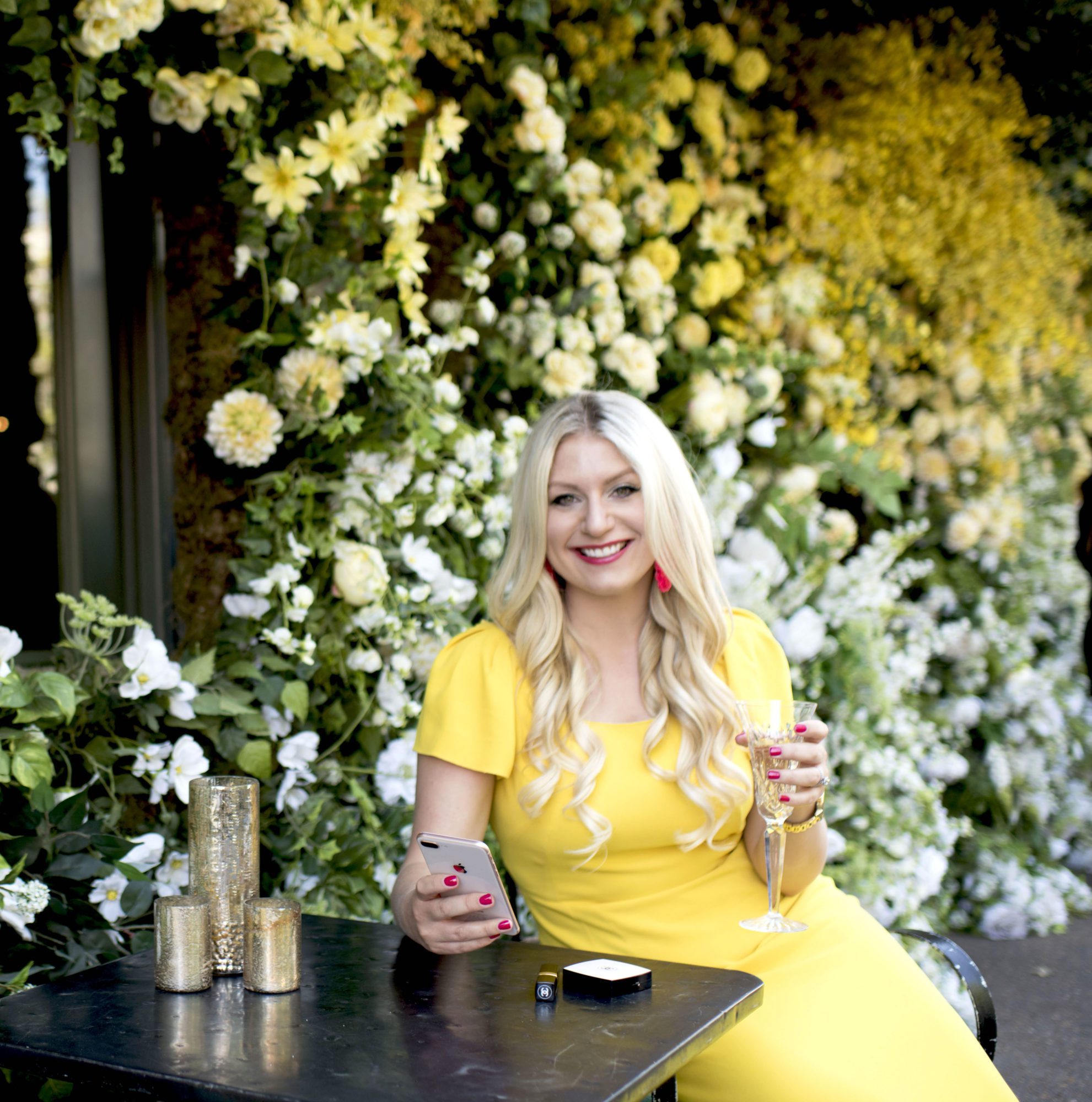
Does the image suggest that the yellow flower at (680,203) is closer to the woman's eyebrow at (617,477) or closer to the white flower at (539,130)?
the white flower at (539,130)

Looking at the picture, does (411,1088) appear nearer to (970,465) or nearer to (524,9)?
(524,9)

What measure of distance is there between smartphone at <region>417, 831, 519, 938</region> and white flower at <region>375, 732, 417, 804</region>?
91 centimetres

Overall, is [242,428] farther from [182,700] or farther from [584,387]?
[584,387]

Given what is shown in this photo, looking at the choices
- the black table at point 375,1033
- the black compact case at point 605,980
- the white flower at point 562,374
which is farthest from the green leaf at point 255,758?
the white flower at point 562,374

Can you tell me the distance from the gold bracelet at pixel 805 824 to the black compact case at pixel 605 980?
406 mm

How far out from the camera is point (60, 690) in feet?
6.04

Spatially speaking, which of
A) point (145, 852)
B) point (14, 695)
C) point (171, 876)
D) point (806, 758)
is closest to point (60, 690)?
point (14, 695)

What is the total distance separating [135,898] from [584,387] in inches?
65.4

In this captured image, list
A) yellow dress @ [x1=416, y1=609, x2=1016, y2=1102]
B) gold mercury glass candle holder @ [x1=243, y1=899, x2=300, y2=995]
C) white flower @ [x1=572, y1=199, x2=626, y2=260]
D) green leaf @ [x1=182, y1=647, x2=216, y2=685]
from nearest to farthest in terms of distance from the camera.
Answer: gold mercury glass candle holder @ [x1=243, y1=899, x2=300, y2=995] < yellow dress @ [x1=416, y1=609, x2=1016, y2=1102] < green leaf @ [x1=182, y1=647, x2=216, y2=685] < white flower @ [x1=572, y1=199, x2=626, y2=260]

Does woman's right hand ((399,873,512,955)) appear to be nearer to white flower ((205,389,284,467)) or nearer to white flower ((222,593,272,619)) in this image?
white flower ((222,593,272,619))

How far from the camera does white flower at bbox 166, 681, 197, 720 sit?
2.06 meters

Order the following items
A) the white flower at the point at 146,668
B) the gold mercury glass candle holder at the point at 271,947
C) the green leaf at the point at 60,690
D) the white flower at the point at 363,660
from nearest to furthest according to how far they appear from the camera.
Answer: the gold mercury glass candle holder at the point at 271,947, the green leaf at the point at 60,690, the white flower at the point at 146,668, the white flower at the point at 363,660

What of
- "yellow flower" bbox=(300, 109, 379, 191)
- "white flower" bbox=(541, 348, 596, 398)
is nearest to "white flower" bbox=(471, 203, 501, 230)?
"white flower" bbox=(541, 348, 596, 398)

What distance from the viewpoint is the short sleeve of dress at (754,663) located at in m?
2.05
